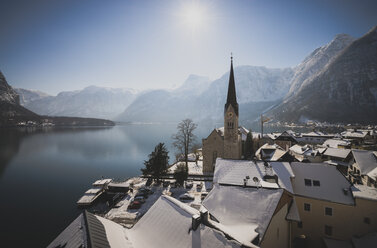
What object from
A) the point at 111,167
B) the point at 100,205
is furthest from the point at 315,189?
the point at 111,167

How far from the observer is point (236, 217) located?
11078 mm

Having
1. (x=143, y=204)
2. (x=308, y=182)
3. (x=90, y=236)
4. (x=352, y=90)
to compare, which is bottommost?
(x=143, y=204)

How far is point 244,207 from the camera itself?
38.0 feet

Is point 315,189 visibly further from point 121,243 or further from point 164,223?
point 121,243

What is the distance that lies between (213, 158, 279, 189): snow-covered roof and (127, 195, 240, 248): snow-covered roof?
7.60 m

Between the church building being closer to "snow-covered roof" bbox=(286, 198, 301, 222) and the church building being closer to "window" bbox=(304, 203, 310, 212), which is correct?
"window" bbox=(304, 203, 310, 212)

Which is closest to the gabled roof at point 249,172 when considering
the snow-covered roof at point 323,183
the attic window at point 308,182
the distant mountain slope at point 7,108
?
the snow-covered roof at point 323,183

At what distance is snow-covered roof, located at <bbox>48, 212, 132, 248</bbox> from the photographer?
6754mm

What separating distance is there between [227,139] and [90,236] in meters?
30.4

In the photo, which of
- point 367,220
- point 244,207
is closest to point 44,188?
point 244,207

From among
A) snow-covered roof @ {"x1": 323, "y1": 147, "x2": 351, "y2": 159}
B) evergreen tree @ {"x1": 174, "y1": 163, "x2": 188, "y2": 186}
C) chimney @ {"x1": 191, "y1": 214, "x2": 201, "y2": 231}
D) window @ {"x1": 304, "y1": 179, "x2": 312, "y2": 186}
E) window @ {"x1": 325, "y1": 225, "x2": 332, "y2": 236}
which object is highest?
chimney @ {"x1": 191, "y1": 214, "x2": 201, "y2": 231}

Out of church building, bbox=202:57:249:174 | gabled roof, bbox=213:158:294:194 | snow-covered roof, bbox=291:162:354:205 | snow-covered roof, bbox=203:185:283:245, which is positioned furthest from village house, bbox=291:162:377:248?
church building, bbox=202:57:249:174

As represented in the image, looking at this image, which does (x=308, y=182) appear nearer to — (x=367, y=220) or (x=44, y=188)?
(x=367, y=220)

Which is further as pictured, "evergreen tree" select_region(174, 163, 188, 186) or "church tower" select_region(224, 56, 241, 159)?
"church tower" select_region(224, 56, 241, 159)
